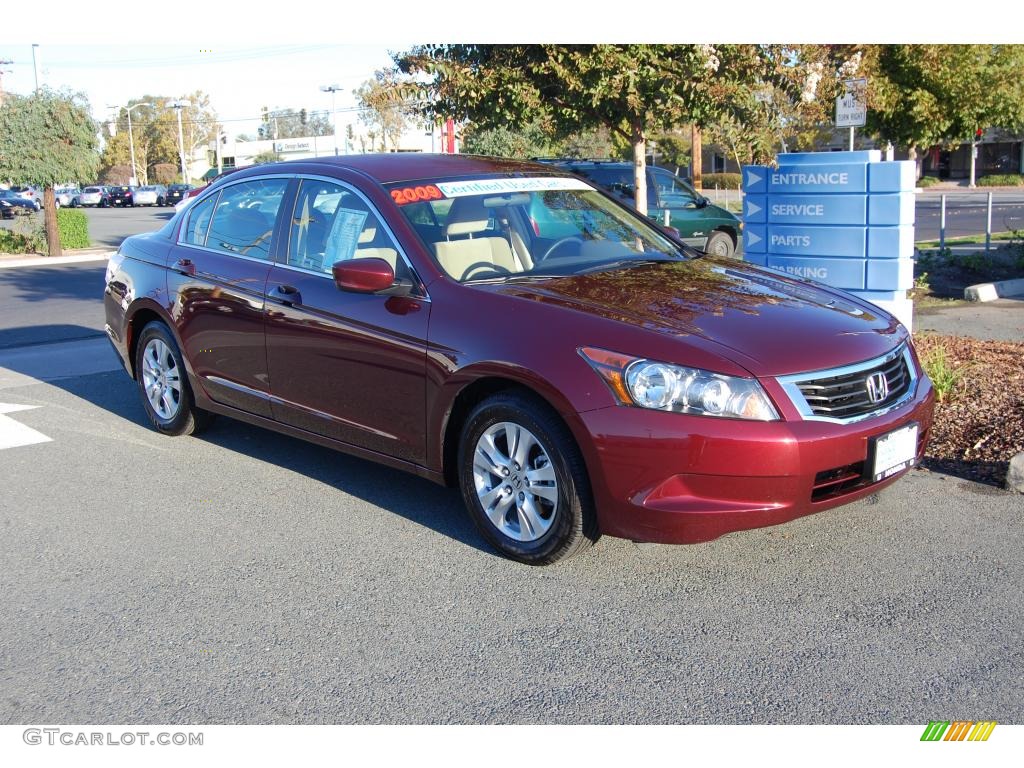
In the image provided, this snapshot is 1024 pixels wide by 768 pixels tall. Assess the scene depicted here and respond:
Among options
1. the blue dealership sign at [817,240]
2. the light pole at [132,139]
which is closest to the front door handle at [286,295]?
the blue dealership sign at [817,240]

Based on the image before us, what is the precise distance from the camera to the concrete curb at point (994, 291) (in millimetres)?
11539

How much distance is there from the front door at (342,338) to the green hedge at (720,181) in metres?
47.3

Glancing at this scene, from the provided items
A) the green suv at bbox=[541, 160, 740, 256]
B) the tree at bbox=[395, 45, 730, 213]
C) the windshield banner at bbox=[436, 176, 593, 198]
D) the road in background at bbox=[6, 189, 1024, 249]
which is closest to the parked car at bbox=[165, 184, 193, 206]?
the road in background at bbox=[6, 189, 1024, 249]

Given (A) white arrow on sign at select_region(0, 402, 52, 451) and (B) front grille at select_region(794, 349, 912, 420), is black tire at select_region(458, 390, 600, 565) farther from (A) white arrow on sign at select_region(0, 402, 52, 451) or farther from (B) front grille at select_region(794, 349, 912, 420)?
(A) white arrow on sign at select_region(0, 402, 52, 451)

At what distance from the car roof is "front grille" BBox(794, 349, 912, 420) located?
229 centimetres

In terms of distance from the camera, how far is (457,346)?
15.2 feet

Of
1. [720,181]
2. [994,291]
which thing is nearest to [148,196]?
[720,181]

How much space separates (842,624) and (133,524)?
11.1 feet

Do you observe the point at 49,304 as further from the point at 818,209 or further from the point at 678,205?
the point at 818,209

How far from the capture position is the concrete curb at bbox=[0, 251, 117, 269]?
2302 cm

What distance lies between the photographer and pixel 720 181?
5316 centimetres

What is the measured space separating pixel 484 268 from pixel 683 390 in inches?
55.7

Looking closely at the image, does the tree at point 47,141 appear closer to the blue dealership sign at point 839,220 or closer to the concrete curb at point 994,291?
the blue dealership sign at point 839,220

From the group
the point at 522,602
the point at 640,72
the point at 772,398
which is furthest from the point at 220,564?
the point at 640,72
